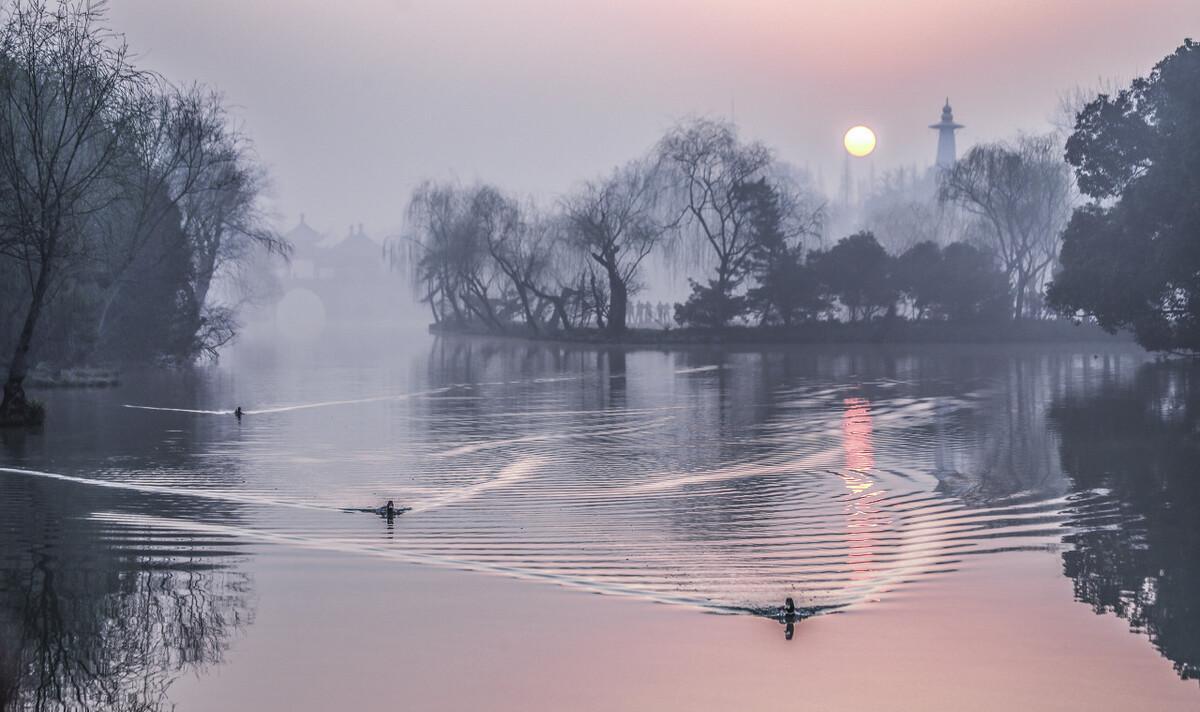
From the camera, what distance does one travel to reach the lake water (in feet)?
27.5

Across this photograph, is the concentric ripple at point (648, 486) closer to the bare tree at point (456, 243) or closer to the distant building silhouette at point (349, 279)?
the bare tree at point (456, 243)

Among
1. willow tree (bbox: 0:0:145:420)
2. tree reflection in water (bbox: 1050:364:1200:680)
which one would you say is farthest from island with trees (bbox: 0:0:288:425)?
tree reflection in water (bbox: 1050:364:1200:680)

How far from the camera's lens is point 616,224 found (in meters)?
70.1

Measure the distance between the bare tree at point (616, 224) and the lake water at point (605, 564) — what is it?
41313 millimetres

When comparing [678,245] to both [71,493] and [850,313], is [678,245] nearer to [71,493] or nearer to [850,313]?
[850,313]

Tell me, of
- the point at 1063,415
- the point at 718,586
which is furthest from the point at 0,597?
the point at 1063,415

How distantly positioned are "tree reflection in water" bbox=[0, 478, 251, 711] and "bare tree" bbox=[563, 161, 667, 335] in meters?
53.6

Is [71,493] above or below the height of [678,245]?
below

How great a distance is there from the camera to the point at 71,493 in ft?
52.6

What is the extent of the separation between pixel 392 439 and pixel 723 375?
19.8 meters

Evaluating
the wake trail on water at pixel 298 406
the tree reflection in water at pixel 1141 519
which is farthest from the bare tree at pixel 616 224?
the tree reflection in water at pixel 1141 519

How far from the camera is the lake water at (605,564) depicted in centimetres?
837

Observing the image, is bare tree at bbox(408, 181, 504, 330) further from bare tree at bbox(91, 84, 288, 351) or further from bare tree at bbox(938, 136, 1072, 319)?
bare tree at bbox(938, 136, 1072, 319)

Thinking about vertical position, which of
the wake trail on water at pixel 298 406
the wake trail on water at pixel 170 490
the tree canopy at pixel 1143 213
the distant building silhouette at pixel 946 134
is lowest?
the wake trail on water at pixel 170 490
